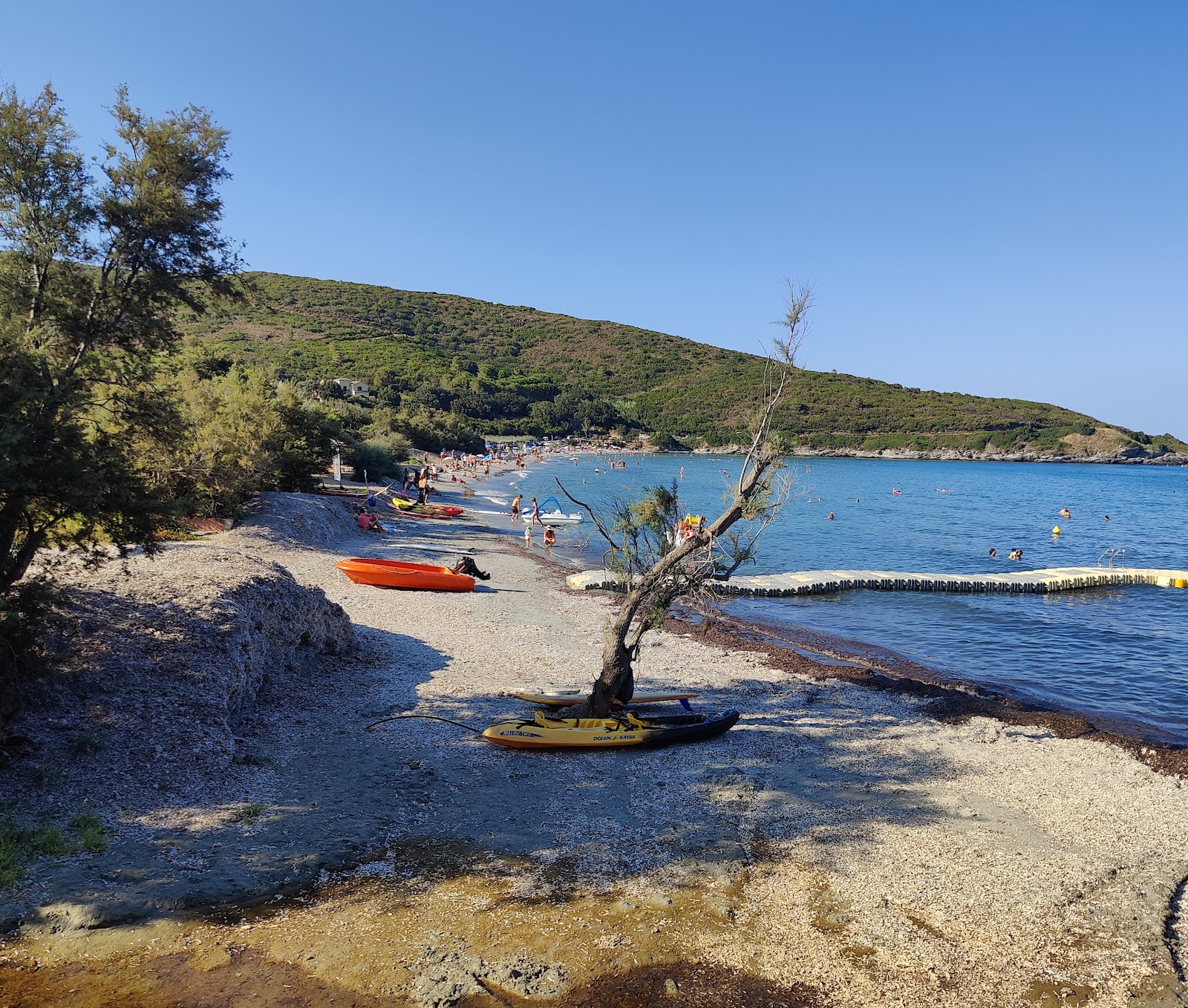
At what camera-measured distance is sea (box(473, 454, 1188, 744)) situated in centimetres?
1714

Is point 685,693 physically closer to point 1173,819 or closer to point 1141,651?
point 1173,819

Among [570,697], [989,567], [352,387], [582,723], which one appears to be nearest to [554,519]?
[989,567]

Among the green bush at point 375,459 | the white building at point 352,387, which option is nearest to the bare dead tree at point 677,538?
the green bush at point 375,459

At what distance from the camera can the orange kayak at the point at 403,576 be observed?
67.5 feet

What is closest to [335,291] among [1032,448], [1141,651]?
[1032,448]

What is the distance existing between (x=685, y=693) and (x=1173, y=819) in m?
6.91

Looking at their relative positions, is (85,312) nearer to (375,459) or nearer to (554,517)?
(554,517)

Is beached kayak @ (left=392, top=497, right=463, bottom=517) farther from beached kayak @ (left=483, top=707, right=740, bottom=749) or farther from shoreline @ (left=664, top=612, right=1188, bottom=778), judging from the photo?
beached kayak @ (left=483, top=707, right=740, bottom=749)

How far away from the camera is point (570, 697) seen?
39.5 ft

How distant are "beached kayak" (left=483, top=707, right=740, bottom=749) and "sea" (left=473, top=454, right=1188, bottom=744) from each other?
386cm

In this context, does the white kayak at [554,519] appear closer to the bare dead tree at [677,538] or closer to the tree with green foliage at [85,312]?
the bare dead tree at [677,538]

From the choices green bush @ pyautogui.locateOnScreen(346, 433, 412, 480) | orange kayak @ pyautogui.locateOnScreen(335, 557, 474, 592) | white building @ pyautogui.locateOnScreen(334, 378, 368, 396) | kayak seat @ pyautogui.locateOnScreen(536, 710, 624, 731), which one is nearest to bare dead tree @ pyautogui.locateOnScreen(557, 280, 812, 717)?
kayak seat @ pyautogui.locateOnScreen(536, 710, 624, 731)

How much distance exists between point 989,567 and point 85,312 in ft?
118

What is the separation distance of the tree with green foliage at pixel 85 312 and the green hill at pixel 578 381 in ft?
277
